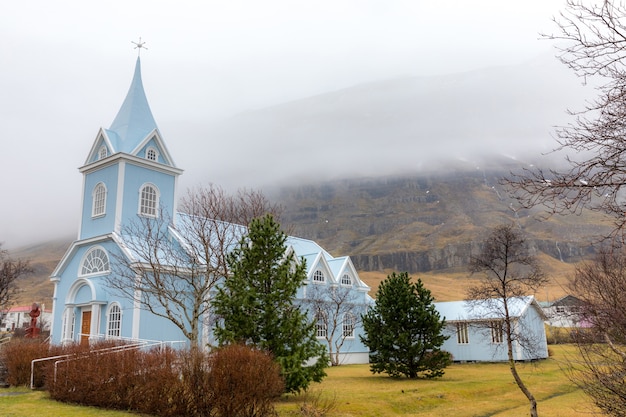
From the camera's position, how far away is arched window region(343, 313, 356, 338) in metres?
37.7

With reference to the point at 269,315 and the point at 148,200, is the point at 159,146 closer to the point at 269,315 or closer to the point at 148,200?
the point at 148,200

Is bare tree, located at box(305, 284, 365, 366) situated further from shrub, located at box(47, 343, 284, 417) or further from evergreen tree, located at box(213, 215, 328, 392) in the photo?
shrub, located at box(47, 343, 284, 417)

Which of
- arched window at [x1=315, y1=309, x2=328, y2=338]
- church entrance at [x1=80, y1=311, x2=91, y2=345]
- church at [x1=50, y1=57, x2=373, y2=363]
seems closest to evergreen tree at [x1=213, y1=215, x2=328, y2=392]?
church at [x1=50, y1=57, x2=373, y2=363]

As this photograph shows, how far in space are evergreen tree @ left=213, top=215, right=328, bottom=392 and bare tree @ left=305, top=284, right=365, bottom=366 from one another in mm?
17900

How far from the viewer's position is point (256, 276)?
645 inches

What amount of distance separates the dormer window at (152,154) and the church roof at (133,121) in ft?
2.43

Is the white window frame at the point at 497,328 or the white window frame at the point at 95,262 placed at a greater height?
the white window frame at the point at 95,262

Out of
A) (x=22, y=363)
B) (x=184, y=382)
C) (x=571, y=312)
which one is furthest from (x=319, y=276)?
(x=184, y=382)

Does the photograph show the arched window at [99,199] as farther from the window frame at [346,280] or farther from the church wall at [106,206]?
the window frame at [346,280]

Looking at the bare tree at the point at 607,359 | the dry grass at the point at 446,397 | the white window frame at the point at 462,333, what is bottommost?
the dry grass at the point at 446,397

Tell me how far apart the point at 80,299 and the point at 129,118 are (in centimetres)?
1101

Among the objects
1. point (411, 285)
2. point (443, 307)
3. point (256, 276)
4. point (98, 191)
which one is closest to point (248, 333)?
point (256, 276)

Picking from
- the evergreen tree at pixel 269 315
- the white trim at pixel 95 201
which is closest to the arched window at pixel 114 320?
the white trim at pixel 95 201

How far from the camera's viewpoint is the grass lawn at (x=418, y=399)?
1395 cm
